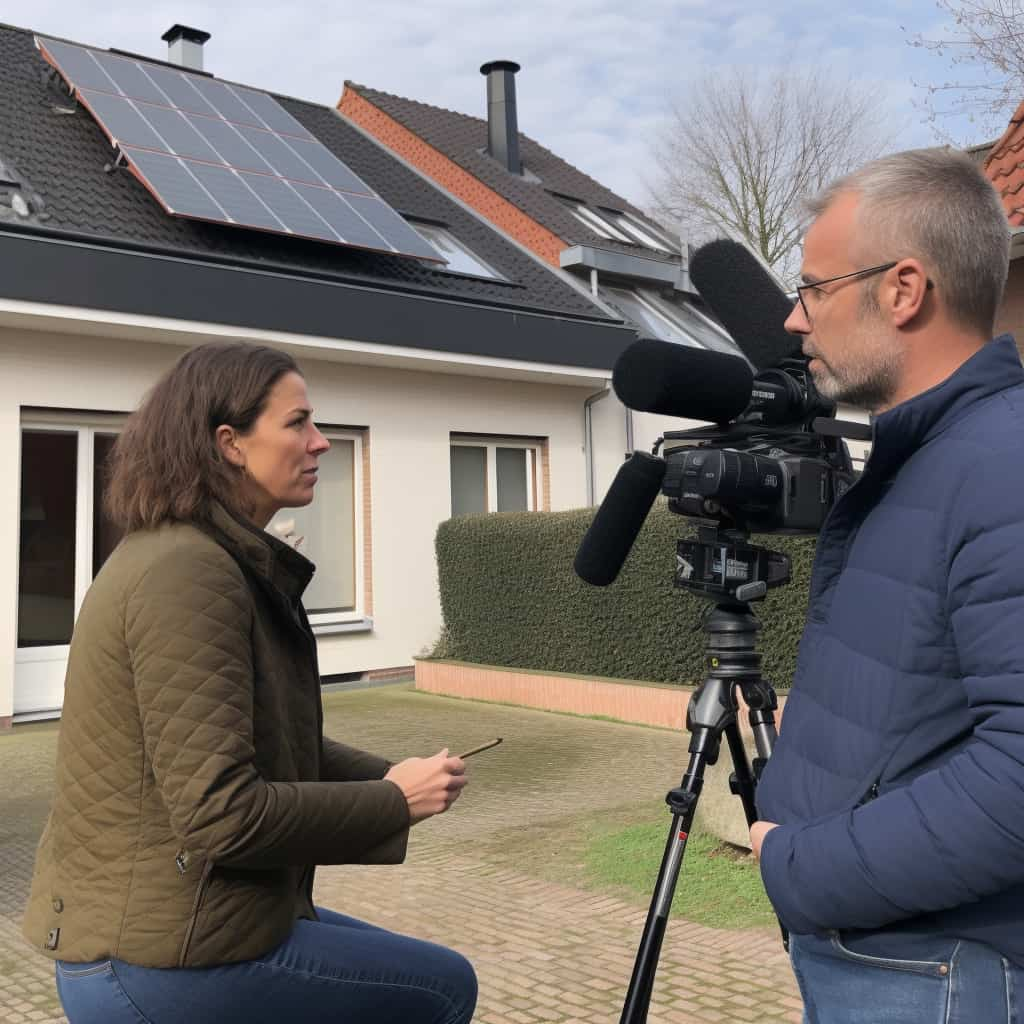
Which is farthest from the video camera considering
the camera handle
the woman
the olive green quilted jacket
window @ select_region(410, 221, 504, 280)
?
window @ select_region(410, 221, 504, 280)

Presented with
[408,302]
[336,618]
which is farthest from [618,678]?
[408,302]

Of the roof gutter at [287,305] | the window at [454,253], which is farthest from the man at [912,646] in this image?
the window at [454,253]

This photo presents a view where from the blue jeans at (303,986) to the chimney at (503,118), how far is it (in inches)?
748

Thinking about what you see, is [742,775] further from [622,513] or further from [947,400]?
[947,400]

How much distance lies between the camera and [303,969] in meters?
1.90

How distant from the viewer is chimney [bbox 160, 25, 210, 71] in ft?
55.7

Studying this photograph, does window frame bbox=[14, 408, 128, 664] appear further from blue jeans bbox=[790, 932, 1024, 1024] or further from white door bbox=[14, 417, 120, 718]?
blue jeans bbox=[790, 932, 1024, 1024]

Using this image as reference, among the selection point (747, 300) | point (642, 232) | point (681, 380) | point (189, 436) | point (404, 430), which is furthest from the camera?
point (642, 232)

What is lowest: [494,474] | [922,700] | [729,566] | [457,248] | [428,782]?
[428,782]

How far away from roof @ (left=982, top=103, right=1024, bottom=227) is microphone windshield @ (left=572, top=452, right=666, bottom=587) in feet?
13.0

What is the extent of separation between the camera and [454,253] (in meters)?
14.7

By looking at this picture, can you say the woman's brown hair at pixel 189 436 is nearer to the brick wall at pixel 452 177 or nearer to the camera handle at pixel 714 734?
the camera handle at pixel 714 734

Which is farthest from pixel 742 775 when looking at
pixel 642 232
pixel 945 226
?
pixel 642 232

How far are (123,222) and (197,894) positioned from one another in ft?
34.2
